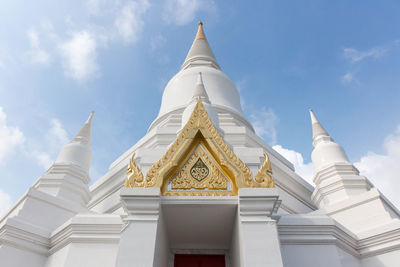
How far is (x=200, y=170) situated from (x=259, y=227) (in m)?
1.10

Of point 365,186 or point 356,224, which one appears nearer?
point 356,224

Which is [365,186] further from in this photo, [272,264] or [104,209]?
[104,209]

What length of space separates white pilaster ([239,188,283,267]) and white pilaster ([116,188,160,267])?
1.06 m

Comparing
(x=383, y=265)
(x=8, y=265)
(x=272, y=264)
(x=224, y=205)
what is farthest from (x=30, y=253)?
(x=383, y=265)

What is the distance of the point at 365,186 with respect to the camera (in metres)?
6.99

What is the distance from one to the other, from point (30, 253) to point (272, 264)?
13.7 feet

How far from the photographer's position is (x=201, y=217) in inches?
161

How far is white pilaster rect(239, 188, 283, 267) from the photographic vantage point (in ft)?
11.2

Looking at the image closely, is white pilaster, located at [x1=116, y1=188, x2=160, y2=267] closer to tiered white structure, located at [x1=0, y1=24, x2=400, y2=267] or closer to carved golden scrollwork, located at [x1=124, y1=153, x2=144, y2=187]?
tiered white structure, located at [x1=0, y1=24, x2=400, y2=267]

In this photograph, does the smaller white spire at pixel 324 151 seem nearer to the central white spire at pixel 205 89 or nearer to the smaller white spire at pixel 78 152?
the central white spire at pixel 205 89

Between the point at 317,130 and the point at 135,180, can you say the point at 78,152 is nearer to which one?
the point at 135,180

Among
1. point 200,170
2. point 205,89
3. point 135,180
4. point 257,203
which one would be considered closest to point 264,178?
point 257,203

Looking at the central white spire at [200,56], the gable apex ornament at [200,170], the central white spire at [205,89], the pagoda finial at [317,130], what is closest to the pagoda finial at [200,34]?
the central white spire at [200,56]

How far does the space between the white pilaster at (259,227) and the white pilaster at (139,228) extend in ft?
3.46
